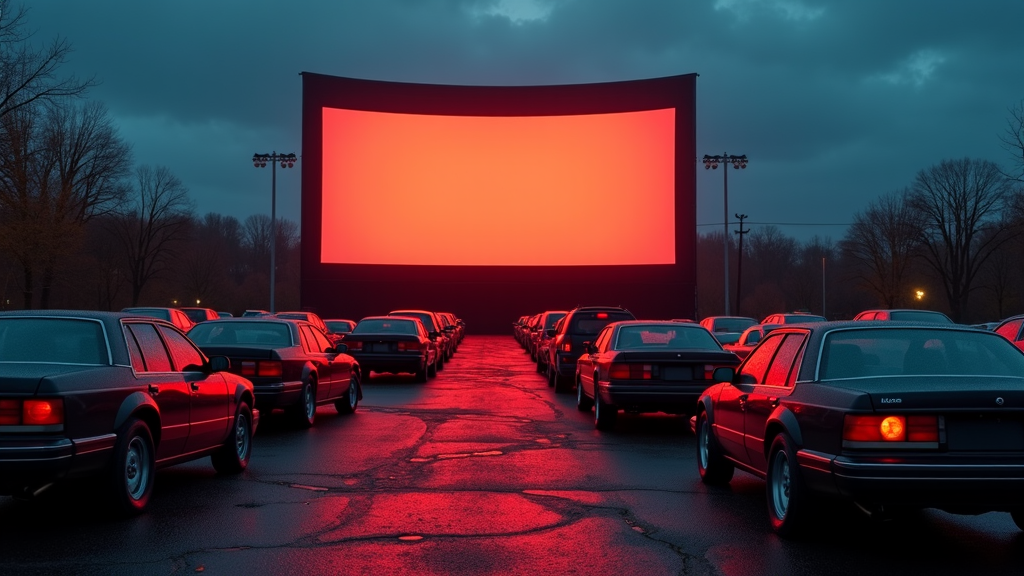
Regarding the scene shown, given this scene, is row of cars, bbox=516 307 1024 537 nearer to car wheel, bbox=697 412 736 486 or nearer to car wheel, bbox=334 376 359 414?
car wheel, bbox=697 412 736 486

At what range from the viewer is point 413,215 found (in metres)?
56.2

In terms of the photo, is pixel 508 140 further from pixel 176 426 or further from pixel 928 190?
pixel 176 426

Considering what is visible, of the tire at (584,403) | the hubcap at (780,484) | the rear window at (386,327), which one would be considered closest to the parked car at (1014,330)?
the tire at (584,403)

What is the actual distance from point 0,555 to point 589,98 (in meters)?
54.8

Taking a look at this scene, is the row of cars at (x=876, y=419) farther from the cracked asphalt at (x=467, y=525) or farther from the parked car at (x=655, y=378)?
the parked car at (x=655, y=378)

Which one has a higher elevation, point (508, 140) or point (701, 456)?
point (508, 140)

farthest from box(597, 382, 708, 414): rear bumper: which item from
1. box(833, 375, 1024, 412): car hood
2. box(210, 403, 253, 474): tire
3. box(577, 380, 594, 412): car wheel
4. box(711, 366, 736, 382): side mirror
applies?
box(833, 375, 1024, 412): car hood

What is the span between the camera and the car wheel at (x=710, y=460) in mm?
9273

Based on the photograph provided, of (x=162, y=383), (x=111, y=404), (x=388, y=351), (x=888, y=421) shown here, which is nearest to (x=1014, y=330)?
(x=888, y=421)

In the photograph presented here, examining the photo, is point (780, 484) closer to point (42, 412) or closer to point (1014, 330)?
point (42, 412)

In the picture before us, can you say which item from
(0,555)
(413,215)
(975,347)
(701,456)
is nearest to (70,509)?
(0,555)

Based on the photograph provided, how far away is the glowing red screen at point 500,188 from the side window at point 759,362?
46148 millimetres

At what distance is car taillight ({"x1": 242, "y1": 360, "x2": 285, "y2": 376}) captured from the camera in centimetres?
1338

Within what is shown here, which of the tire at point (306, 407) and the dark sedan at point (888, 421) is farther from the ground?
the dark sedan at point (888, 421)
